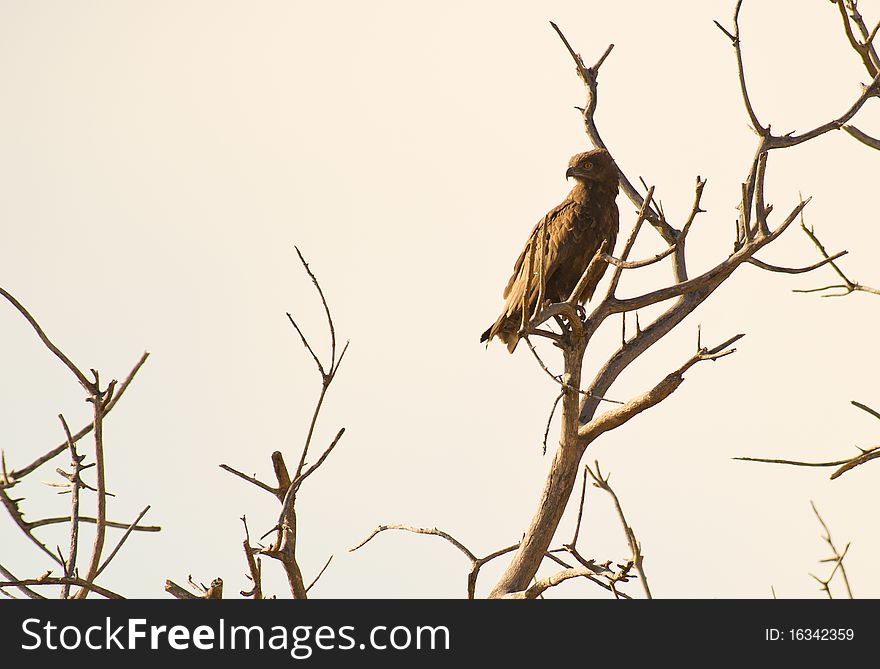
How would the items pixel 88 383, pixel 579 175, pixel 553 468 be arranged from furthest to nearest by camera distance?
pixel 579 175 → pixel 553 468 → pixel 88 383

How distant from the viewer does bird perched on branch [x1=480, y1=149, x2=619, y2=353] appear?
5.80 metres

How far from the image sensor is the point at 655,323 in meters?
4.80

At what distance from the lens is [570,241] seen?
242 inches

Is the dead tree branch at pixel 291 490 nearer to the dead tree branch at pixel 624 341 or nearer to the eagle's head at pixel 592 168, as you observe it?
the dead tree branch at pixel 624 341

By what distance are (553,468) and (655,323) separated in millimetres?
827
